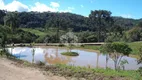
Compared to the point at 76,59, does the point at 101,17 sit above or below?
above

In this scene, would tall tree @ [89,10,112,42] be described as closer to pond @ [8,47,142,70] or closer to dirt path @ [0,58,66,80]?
pond @ [8,47,142,70]

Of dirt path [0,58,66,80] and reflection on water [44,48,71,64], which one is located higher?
dirt path [0,58,66,80]

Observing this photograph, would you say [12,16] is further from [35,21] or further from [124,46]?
[35,21]

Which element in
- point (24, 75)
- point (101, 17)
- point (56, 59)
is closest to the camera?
point (24, 75)

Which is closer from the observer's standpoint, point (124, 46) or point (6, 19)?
point (124, 46)

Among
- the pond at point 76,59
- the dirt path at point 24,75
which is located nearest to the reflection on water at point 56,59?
the pond at point 76,59

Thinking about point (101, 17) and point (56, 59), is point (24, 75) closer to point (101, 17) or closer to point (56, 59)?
point (56, 59)

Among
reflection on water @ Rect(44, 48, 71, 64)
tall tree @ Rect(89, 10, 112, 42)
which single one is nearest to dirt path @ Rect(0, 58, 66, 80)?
reflection on water @ Rect(44, 48, 71, 64)

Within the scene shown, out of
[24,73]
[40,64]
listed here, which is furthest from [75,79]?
[40,64]

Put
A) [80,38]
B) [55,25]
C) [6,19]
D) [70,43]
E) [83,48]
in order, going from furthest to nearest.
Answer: [55,25], [80,38], [6,19], [83,48], [70,43]

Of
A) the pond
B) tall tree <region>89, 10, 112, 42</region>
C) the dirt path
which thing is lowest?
the pond

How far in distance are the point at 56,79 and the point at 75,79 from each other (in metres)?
1.06

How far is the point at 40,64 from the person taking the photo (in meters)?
18.7

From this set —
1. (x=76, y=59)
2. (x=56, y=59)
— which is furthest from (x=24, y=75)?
(x=76, y=59)
